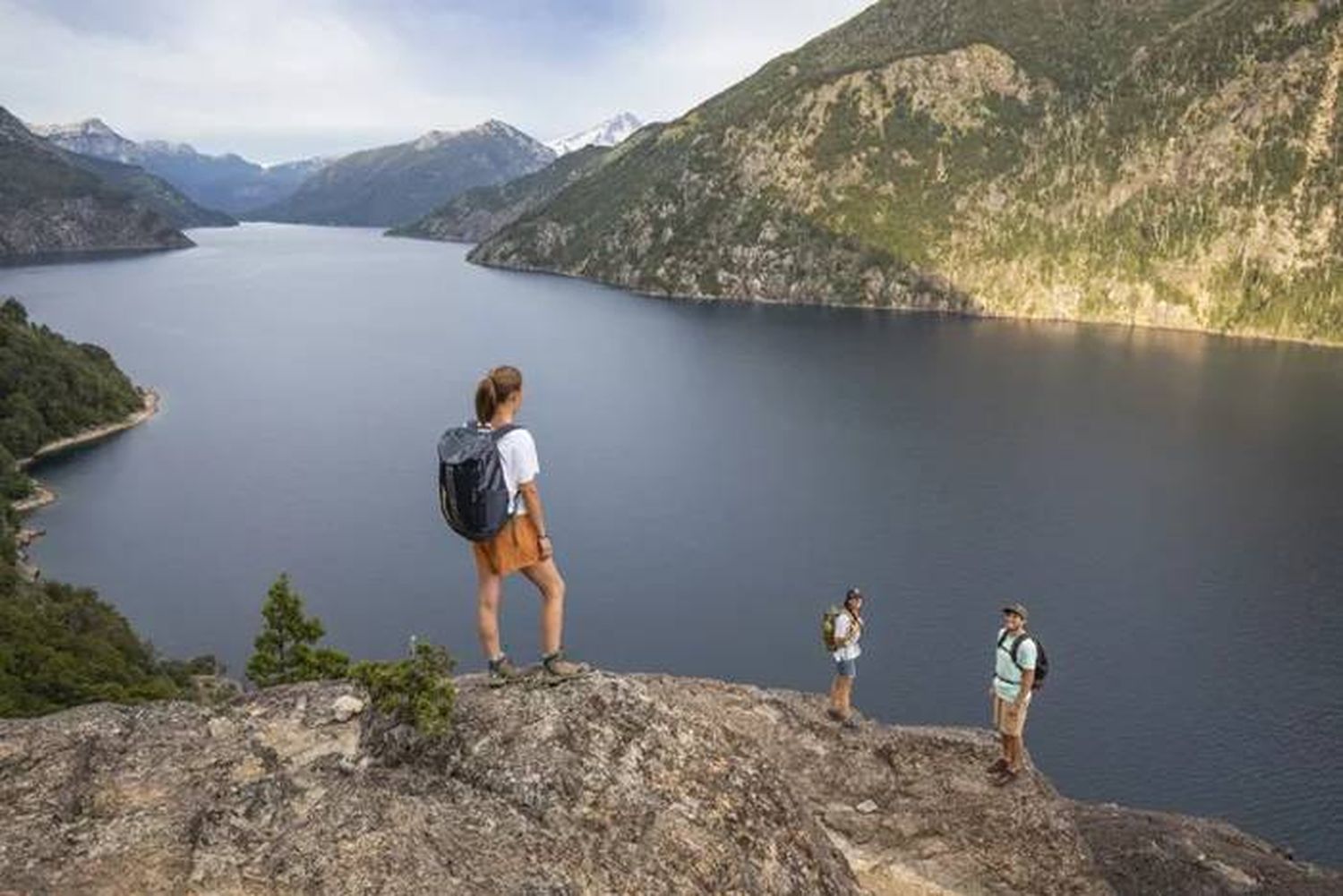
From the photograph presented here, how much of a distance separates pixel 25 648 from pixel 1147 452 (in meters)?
141

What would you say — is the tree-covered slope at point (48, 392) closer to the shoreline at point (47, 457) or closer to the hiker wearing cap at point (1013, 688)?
the shoreline at point (47, 457)

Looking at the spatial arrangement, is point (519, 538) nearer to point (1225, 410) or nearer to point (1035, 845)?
point (1035, 845)

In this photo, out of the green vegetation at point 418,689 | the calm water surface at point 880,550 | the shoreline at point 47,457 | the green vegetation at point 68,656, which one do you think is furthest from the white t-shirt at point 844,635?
the shoreline at point 47,457

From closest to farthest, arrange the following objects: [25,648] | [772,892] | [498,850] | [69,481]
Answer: [498,850] < [772,892] < [25,648] < [69,481]

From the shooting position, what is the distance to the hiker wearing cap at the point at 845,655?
76.7ft

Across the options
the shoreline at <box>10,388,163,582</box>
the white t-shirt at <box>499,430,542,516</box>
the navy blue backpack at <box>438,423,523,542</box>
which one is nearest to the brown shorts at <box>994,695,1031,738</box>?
the white t-shirt at <box>499,430,542,516</box>

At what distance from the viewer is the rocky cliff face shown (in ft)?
33.6

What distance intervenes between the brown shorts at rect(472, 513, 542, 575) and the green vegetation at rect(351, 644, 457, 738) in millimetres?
1258

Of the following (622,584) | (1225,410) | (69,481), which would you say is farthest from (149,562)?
(1225,410)

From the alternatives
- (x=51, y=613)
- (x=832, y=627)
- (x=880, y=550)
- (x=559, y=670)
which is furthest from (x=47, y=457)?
(x=559, y=670)

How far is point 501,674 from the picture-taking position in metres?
12.9

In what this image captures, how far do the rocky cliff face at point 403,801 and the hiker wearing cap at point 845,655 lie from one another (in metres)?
9.70

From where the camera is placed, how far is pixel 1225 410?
568 ft

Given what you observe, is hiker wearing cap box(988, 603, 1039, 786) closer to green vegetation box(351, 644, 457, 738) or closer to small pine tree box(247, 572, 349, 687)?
green vegetation box(351, 644, 457, 738)
